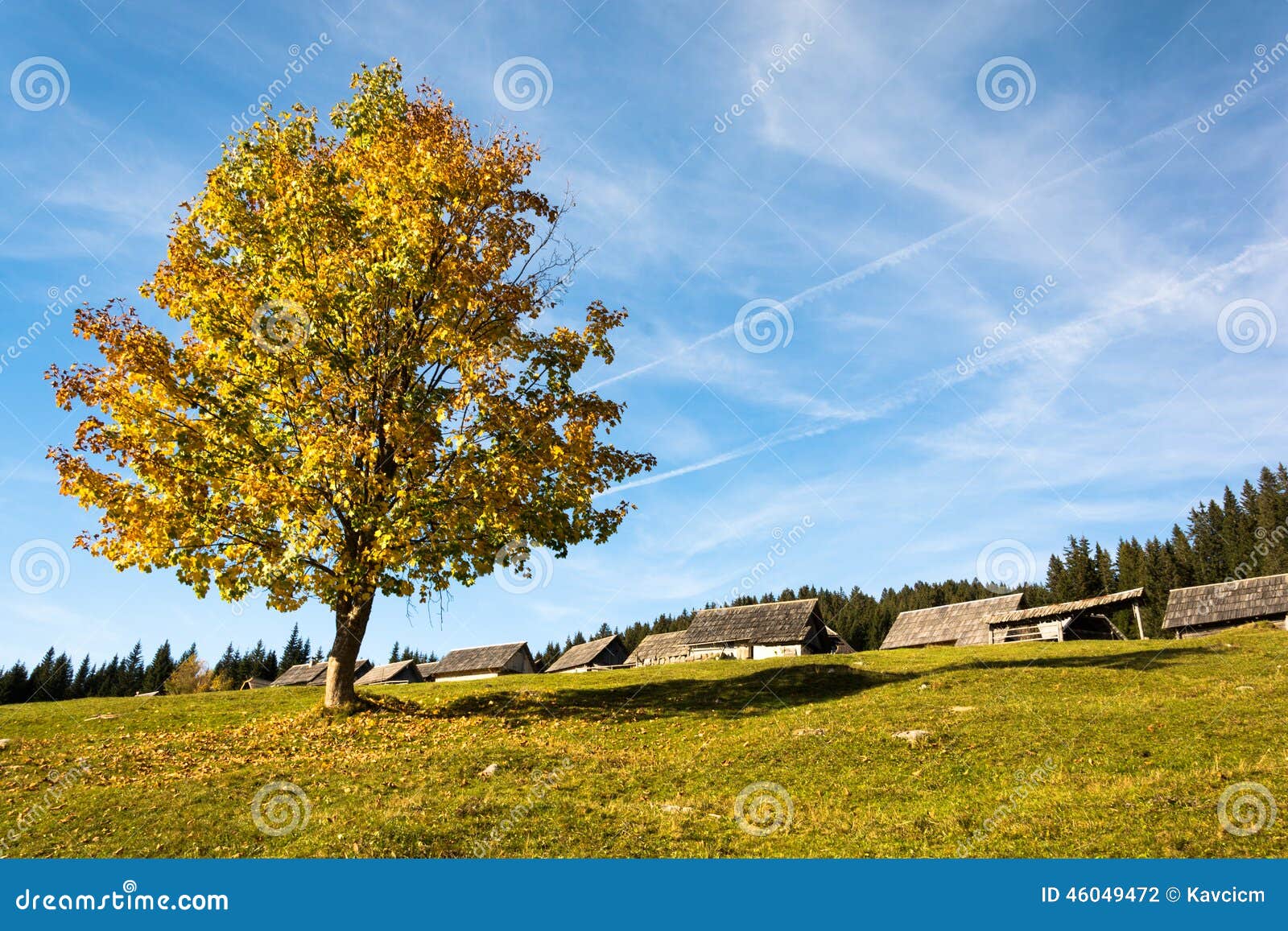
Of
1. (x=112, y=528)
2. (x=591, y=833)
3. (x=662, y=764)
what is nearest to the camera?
(x=591, y=833)

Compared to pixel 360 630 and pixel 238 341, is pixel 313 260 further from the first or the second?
pixel 360 630

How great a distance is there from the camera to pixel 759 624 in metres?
47.6

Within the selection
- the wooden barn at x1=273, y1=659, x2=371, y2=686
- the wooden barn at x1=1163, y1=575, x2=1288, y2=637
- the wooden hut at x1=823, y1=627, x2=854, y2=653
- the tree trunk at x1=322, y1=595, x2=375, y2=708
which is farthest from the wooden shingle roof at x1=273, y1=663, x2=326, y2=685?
the wooden barn at x1=1163, y1=575, x2=1288, y2=637

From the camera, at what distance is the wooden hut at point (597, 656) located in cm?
6562

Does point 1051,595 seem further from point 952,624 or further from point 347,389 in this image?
point 347,389

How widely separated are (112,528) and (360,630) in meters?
5.96

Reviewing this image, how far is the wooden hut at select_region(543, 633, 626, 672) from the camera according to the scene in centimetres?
6562

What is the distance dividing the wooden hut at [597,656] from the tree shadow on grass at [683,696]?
134ft

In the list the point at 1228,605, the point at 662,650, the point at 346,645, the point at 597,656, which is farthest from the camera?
the point at 597,656

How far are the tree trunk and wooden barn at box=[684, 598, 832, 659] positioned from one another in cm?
3099

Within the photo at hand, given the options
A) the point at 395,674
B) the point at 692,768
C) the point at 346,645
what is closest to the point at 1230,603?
the point at 692,768

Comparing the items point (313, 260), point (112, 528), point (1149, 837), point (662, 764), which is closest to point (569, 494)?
point (662, 764)

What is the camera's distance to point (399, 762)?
13945 mm

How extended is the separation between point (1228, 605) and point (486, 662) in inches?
2099
